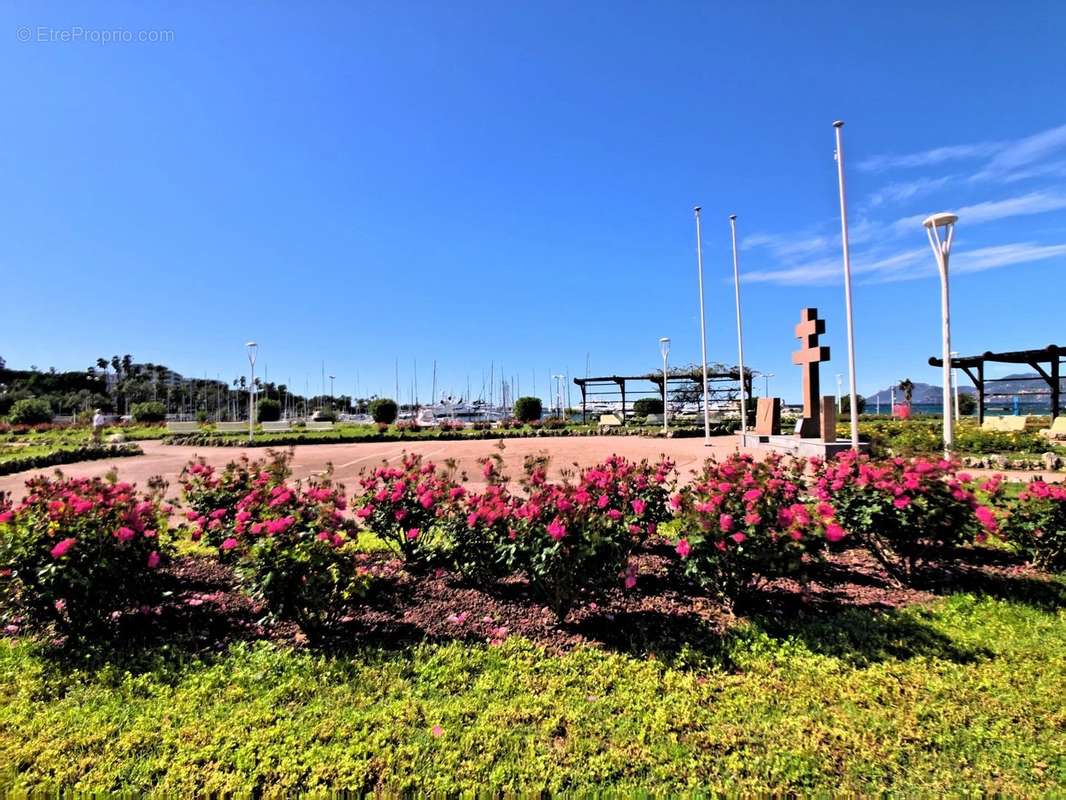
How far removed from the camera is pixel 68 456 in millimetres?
15594

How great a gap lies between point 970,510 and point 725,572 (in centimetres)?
208

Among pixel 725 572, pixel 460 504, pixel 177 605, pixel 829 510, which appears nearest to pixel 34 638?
pixel 177 605

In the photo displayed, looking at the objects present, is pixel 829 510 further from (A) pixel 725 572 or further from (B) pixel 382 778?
(B) pixel 382 778

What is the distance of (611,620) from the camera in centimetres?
379

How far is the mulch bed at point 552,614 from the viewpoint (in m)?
3.57

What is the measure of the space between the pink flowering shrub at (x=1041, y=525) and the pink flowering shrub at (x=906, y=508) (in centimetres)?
29

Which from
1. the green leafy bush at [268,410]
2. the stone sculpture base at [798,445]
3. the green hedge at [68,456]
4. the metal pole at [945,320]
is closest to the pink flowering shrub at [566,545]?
the stone sculpture base at [798,445]

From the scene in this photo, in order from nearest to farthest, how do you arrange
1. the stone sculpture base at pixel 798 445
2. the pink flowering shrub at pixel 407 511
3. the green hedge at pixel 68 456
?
1. the pink flowering shrub at pixel 407 511
2. the stone sculpture base at pixel 798 445
3. the green hedge at pixel 68 456

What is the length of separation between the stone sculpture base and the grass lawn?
22.0 ft

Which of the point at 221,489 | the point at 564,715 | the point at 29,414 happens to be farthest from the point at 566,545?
the point at 29,414

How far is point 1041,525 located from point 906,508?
1456 mm

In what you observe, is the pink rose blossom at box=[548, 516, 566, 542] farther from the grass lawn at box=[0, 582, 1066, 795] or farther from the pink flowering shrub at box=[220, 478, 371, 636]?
the pink flowering shrub at box=[220, 478, 371, 636]

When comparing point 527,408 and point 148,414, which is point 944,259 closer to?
point 527,408

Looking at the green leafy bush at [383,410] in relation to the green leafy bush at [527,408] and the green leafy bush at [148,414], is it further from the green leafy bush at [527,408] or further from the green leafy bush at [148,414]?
the green leafy bush at [148,414]
